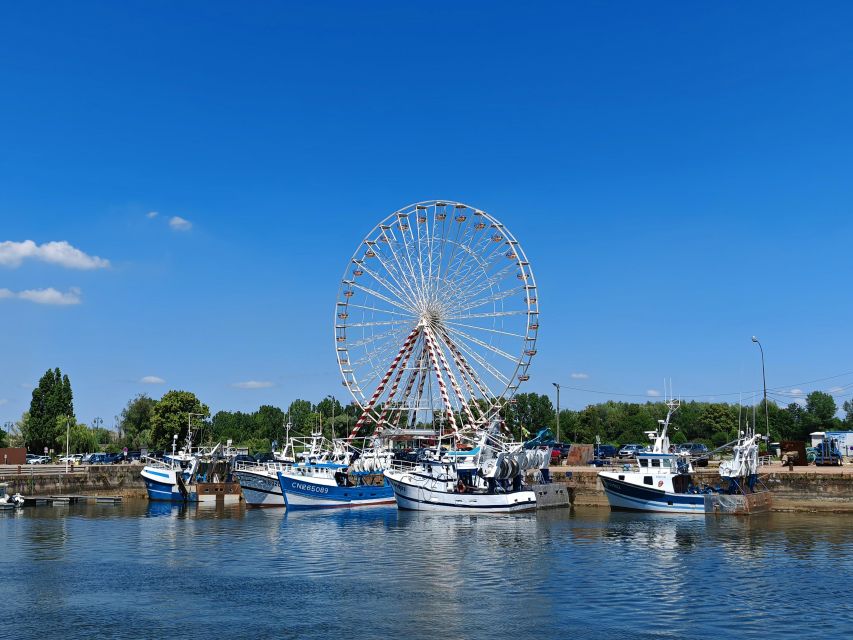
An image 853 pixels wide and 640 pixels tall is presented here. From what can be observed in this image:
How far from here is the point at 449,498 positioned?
231ft

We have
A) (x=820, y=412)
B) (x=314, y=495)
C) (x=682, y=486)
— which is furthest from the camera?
(x=820, y=412)

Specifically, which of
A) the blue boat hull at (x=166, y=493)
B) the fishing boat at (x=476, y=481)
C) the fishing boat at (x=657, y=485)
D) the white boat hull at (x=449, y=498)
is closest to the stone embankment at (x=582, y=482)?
the blue boat hull at (x=166, y=493)

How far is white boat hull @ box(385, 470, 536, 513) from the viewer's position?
70.1 m

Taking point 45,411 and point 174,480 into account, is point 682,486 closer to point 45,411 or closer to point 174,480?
point 174,480

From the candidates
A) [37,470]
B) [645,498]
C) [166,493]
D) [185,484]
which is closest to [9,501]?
[166,493]

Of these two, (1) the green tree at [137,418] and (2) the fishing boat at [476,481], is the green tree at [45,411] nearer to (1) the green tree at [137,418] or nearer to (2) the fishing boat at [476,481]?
(1) the green tree at [137,418]

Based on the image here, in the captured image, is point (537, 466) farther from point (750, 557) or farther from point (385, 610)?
point (385, 610)

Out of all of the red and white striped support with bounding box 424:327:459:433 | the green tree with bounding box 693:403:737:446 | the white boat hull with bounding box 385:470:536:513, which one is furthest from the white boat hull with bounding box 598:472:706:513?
the green tree with bounding box 693:403:737:446

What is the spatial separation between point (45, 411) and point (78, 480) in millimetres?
43485

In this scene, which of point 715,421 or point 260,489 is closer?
point 260,489

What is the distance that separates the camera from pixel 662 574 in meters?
39.9

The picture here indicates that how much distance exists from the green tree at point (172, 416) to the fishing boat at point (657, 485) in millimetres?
75818

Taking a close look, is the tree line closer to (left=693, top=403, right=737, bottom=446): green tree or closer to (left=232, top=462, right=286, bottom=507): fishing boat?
(left=693, top=403, right=737, bottom=446): green tree

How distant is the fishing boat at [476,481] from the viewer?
231ft
